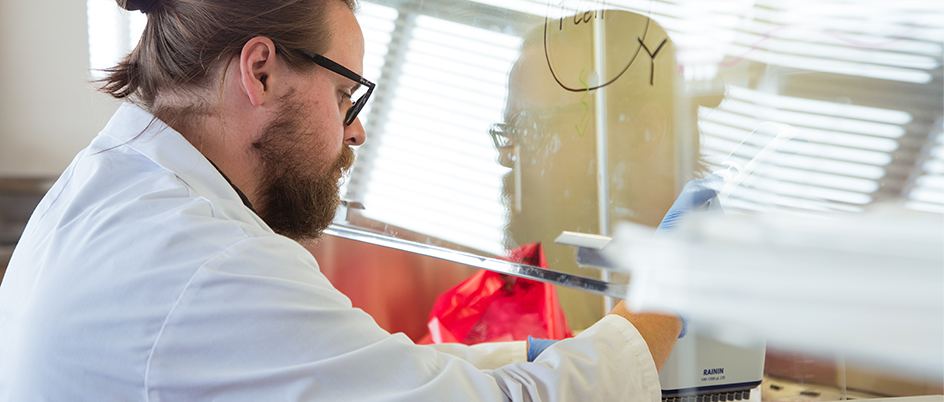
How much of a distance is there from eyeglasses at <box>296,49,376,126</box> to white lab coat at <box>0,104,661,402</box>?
0.32 metres

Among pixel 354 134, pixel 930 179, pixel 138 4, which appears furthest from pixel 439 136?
pixel 930 179

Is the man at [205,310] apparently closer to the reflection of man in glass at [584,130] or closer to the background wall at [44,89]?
the reflection of man in glass at [584,130]

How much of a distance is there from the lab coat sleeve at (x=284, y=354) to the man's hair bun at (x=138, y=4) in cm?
56

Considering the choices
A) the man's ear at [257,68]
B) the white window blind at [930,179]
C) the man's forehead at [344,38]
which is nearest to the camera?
the white window blind at [930,179]

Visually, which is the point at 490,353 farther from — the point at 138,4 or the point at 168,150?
the point at 138,4

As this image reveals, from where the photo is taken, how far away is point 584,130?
0.91 metres

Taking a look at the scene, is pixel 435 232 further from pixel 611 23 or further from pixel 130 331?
pixel 130 331

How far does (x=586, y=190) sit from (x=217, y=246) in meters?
0.52

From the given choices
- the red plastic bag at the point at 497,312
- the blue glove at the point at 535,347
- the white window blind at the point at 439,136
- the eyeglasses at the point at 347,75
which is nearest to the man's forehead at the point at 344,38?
the eyeglasses at the point at 347,75

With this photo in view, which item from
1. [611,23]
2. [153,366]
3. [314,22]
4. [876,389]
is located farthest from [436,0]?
[876,389]

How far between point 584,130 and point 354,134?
398 millimetres

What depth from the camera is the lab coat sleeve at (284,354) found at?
604 mm

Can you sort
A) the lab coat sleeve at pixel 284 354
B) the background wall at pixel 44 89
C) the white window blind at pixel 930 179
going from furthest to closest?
the background wall at pixel 44 89, the lab coat sleeve at pixel 284 354, the white window blind at pixel 930 179

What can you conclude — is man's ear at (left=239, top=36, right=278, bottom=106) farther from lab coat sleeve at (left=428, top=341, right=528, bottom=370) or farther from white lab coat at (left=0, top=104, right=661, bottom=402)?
lab coat sleeve at (left=428, top=341, right=528, bottom=370)
